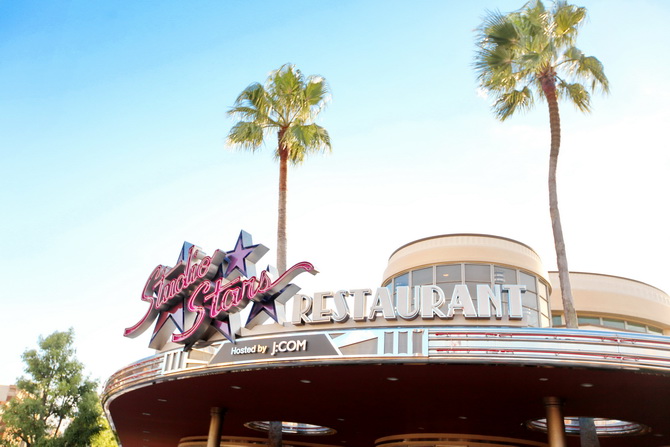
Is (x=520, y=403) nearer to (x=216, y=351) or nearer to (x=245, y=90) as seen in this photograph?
(x=216, y=351)

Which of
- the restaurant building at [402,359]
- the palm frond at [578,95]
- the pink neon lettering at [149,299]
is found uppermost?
the palm frond at [578,95]

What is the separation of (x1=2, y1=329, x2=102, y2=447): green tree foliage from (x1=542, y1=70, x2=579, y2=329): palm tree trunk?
3714cm

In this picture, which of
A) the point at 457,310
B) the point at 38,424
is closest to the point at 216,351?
the point at 457,310

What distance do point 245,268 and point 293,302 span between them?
2.37 metres

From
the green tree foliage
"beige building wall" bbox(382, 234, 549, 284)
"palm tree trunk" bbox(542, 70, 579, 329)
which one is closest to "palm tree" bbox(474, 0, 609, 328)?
"palm tree trunk" bbox(542, 70, 579, 329)

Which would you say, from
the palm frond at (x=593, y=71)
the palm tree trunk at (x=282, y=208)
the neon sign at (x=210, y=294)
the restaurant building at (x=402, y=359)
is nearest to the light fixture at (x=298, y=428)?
the restaurant building at (x=402, y=359)

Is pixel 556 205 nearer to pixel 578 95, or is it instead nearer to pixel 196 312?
pixel 578 95

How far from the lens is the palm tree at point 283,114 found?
24.5 m

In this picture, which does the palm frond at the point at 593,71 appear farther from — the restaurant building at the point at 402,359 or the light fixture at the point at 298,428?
the light fixture at the point at 298,428

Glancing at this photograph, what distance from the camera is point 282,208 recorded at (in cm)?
2414

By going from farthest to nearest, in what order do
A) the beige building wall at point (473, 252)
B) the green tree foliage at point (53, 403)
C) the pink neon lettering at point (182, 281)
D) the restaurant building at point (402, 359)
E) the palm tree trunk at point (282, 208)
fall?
the green tree foliage at point (53, 403) → the beige building wall at point (473, 252) → the palm tree trunk at point (282, 208) → the pink neon lettering at point (182, 281) → the restaurant building at point (402, 359)

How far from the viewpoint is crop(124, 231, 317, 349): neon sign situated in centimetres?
1698

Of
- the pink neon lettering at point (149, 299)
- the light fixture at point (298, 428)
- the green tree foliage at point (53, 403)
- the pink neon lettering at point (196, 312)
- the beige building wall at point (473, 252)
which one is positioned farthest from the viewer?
the green tree foliage at point (53, 403)

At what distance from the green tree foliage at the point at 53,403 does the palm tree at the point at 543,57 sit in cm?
3710
